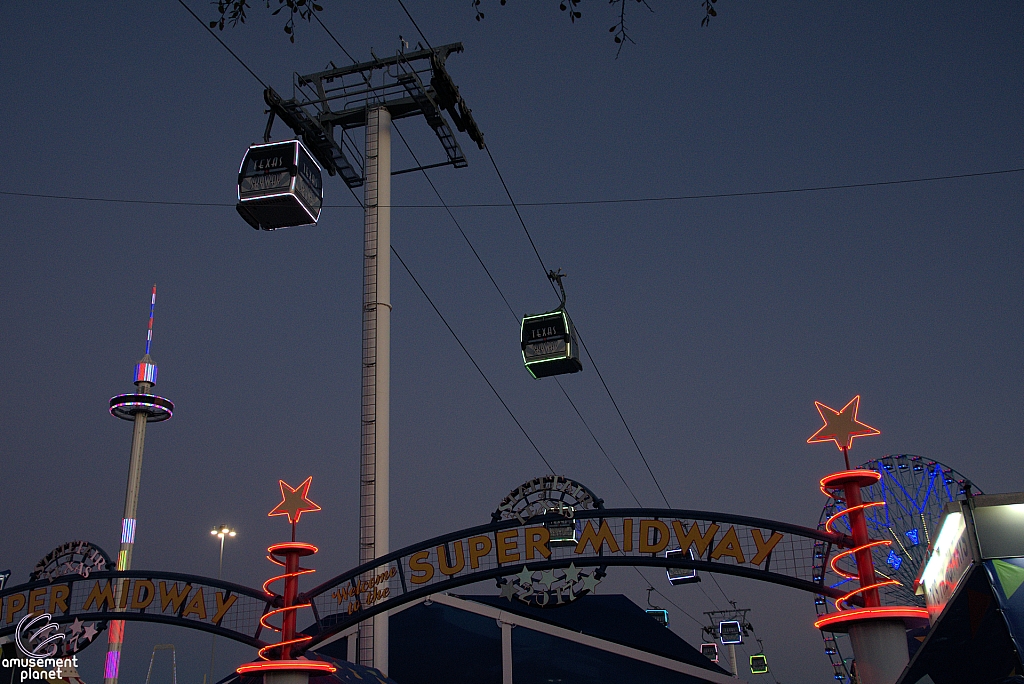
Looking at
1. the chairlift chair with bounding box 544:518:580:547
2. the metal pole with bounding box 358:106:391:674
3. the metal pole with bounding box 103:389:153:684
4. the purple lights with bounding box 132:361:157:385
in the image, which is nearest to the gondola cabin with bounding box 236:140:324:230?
the metal pole with bounding box 358:106:391:674

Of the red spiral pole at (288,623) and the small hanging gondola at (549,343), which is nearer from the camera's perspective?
the red spiral pole at (288,623)

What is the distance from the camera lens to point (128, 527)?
46.0 meters

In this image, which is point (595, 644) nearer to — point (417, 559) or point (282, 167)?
point (417, 559)

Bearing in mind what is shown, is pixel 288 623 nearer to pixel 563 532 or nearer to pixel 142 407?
pixel 563 532

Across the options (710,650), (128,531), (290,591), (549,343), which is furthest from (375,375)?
(710,650)

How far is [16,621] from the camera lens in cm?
1570

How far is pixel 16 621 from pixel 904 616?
15017mm

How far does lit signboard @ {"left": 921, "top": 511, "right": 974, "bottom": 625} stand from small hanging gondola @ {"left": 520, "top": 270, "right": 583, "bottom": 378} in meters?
9.77

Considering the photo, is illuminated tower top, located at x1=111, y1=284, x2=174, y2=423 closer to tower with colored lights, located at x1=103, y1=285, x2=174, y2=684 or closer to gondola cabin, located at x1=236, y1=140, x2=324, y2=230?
tower with colored lights, located at x1=103, y1=285, x2=174, y2=684

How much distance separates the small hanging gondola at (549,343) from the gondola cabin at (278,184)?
556cm

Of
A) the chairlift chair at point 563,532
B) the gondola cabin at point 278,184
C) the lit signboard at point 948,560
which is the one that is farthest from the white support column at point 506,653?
the lit signboard at point 948,560

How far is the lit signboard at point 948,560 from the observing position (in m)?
7.43

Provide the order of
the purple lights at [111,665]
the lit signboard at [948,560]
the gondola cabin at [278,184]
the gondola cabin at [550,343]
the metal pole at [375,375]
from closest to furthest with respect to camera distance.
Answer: the lit signboard at [948,560], the metal pole at [375,375], the gondola cabin at [278,184], the gondola cabin at [550,343], the purple lights at [111,665]

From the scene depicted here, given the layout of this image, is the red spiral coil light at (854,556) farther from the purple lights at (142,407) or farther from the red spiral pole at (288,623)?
the purple lights at (142,407)
